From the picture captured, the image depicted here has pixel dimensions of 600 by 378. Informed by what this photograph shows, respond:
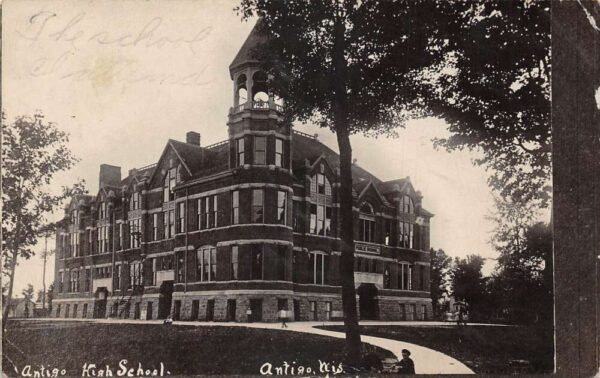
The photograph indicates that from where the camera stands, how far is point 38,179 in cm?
591

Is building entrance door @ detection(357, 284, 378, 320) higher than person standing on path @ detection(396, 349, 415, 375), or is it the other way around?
building entrance door @ detection(357, 284, 378, 320)

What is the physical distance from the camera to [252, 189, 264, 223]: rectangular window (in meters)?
6.10

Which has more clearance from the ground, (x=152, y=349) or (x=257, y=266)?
(x=257, y=266)

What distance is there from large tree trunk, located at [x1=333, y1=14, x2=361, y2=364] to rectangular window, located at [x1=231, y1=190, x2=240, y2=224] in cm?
145

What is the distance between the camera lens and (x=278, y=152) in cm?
685

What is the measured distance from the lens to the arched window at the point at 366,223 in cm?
562

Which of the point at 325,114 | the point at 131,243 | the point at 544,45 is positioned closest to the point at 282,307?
the point at 131,243

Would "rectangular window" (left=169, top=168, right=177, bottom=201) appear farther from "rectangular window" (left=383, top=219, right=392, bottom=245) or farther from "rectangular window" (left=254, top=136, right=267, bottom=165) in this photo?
"rectangular window" (left=383, top=219, right=392, bottom=245)

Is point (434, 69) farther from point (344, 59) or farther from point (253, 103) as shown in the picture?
point (253, 103)

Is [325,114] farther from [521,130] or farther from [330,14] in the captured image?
[521,130]

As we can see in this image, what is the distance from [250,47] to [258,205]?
2296 millimetres

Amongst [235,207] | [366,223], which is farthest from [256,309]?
[366,223]

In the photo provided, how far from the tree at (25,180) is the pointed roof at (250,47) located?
194 cm

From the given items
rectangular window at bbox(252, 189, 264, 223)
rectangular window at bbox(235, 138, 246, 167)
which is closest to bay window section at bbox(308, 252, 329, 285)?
rectangular window at bbox(252, 189, 264, 223)
